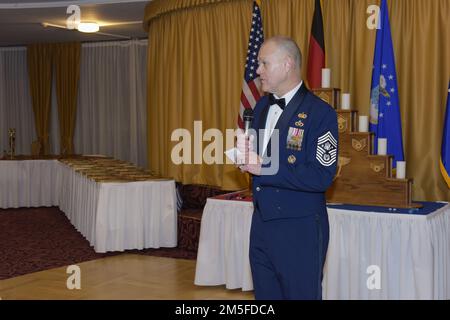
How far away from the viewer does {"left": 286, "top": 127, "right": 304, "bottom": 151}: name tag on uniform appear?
2232mm

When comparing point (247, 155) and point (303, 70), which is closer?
point (247, 155)

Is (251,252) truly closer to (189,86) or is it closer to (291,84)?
(291,84)

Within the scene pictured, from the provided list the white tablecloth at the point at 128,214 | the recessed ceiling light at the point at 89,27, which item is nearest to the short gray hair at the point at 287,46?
the white tablecloth at the point at 128,214

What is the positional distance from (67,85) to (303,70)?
6.60 metres

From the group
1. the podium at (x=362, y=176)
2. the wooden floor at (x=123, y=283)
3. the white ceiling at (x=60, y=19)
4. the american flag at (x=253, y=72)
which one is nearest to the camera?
the podium at (x=362, y=176)

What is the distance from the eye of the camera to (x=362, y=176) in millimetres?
4074

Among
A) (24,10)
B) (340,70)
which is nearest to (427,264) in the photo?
(340,70)

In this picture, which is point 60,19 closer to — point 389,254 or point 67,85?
point 67,85

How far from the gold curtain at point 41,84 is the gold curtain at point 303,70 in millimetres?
4089

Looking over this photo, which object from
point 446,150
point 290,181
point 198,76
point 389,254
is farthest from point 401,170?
point 198,76

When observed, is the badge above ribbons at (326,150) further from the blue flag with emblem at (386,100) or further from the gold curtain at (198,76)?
the gold curtain at (198,76)

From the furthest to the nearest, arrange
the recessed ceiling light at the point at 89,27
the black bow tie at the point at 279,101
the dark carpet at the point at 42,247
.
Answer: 1. the recessed ceiling light at the point at 89,27
2. the dark carpet at the point at 42,247
3. the black bow tie at the point at 279,101

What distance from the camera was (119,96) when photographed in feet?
35.9

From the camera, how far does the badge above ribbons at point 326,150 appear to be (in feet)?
7.13
